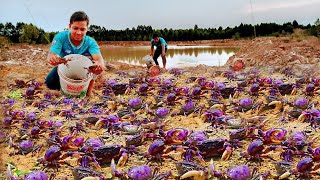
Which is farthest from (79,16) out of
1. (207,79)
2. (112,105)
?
(207,79)

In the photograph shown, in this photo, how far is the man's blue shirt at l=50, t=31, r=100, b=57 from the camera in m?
5.95

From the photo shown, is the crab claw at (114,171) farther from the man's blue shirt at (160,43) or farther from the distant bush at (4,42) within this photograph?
the distant bush at (4,42)

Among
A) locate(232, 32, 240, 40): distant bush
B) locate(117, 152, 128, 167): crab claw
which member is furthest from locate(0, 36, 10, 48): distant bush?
locate(117, 152, 128, 167): crab claw

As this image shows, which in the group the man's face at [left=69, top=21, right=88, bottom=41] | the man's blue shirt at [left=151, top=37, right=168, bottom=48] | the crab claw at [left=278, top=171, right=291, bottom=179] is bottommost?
the crab claw at [left=278, top=171, right=291, bottom=179]

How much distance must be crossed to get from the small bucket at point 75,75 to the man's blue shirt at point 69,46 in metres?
0.08

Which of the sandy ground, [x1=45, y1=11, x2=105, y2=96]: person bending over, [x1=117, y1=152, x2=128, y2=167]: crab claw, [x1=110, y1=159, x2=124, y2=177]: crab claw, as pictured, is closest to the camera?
[x1=110, y1=159, x2=124, y2=177]: crab claw

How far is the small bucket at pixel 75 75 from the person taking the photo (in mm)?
6137

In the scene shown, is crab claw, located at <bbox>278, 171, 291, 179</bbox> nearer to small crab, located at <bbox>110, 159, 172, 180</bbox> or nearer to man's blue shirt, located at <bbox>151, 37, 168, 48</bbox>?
small crab, located at <bbox>110, 159, 172, 180</bbox>

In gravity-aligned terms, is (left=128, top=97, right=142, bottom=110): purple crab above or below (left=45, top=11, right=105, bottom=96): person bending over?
below

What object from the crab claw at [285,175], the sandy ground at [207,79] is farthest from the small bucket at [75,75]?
the crab claw at [285,175]

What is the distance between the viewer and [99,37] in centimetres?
1800

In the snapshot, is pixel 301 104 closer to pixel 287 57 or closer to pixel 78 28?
pixel 78 28

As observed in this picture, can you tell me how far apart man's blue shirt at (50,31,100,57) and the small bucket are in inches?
3.1

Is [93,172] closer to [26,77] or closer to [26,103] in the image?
[26,103]
